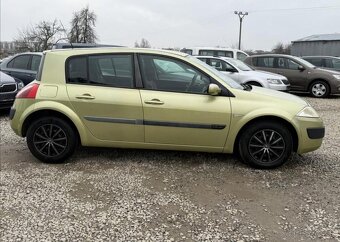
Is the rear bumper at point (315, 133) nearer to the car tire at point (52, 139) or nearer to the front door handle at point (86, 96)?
the front door handle at point (86, 96)

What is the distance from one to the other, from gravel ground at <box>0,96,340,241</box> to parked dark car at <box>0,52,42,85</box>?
Answer: 5375mm

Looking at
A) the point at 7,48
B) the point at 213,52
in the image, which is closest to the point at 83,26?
the point at 7,48

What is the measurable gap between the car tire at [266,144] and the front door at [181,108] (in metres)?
0.30

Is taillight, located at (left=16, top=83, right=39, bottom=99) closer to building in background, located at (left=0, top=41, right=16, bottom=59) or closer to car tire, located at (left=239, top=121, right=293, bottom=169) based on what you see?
car tire, located at (left=239, top=121, right=293, bottom=169)

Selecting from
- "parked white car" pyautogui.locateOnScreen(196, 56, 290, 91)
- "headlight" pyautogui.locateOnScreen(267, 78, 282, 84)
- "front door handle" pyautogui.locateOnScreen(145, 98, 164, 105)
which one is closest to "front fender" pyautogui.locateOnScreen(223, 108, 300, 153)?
"front door handle" pyautogui.locateOnScreen(145, 98, 164, 105)

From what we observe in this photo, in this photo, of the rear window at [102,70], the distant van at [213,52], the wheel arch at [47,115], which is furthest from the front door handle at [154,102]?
the distant van at [213,52]

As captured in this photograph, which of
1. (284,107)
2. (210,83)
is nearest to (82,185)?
(210,83)

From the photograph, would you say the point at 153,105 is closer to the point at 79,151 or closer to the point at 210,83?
the point at 210,83

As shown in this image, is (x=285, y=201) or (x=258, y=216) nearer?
(x=258, y=216)

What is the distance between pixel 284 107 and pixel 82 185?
2.59 metres

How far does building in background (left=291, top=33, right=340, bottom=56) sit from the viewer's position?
41.8 metres

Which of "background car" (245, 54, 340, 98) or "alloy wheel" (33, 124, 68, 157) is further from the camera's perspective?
"background car" (245, 54, 340, 98)

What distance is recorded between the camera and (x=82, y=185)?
4391mm

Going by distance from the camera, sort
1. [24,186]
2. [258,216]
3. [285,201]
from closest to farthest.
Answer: [258,216]
[285,201]
[24,186]
